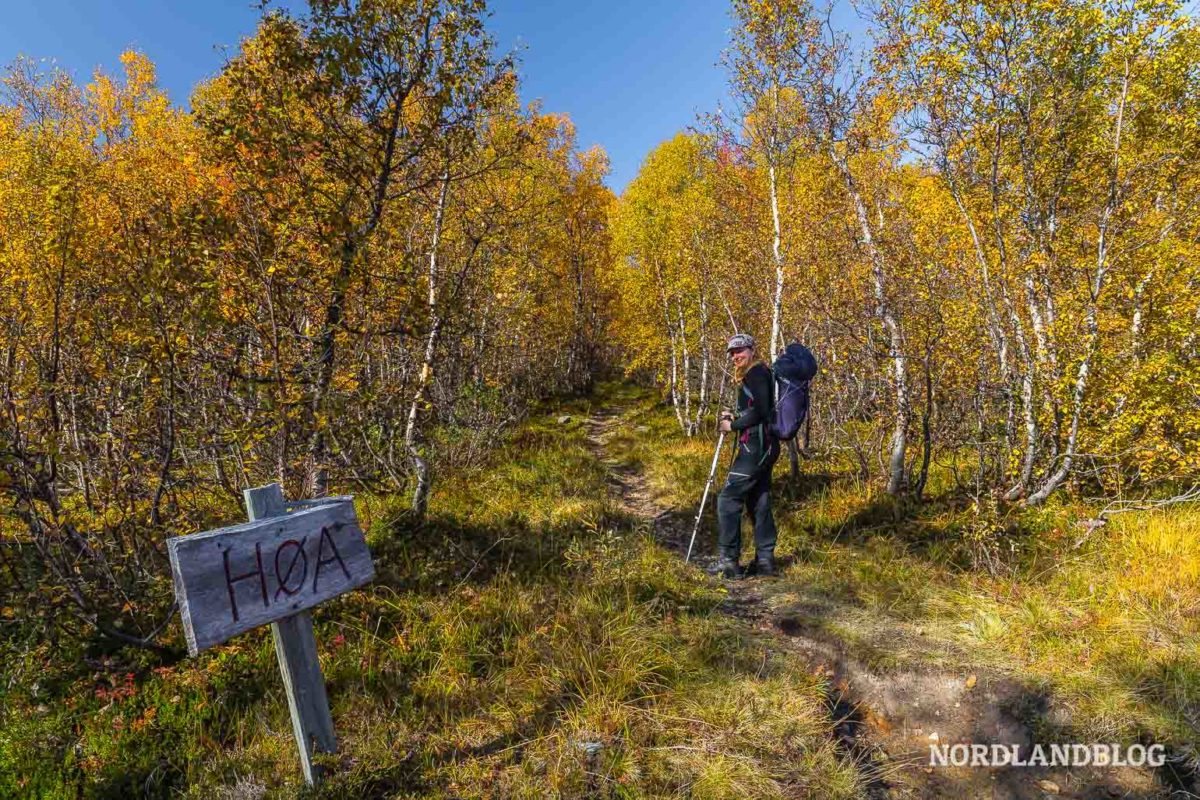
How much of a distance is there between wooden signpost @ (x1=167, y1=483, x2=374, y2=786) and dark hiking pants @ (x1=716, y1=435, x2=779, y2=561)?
384 centimetres

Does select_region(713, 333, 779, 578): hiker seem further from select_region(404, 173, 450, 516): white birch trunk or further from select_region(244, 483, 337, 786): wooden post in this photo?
select_region(244, 483, 337, 786): wooden post

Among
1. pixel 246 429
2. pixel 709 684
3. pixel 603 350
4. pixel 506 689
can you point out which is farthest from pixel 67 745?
pixel 603 350

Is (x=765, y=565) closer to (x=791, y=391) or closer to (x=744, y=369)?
(x=791, y=391)

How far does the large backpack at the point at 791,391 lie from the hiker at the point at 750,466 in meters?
0.09

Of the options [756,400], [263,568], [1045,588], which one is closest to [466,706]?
[263,568]

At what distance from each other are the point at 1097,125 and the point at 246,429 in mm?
9567

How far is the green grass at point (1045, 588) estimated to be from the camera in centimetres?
329

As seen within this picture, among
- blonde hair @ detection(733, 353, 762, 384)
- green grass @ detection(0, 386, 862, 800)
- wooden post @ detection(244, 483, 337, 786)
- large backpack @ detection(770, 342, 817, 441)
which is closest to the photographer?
→ wooden post @ detection(244, 483, 337, 786)

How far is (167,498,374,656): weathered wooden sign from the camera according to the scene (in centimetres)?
206

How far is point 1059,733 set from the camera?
3109 mm

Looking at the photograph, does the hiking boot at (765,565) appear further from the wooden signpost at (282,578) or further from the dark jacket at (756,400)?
the wooden signpost at (282,578)

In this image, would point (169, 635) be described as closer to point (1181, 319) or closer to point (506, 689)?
point (506, 689)

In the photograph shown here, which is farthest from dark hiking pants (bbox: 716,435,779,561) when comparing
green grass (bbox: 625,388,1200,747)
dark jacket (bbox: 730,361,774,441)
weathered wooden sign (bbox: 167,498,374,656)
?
weathered wooden sign (bbox: 167,498,374,656)

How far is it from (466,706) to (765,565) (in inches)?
137
